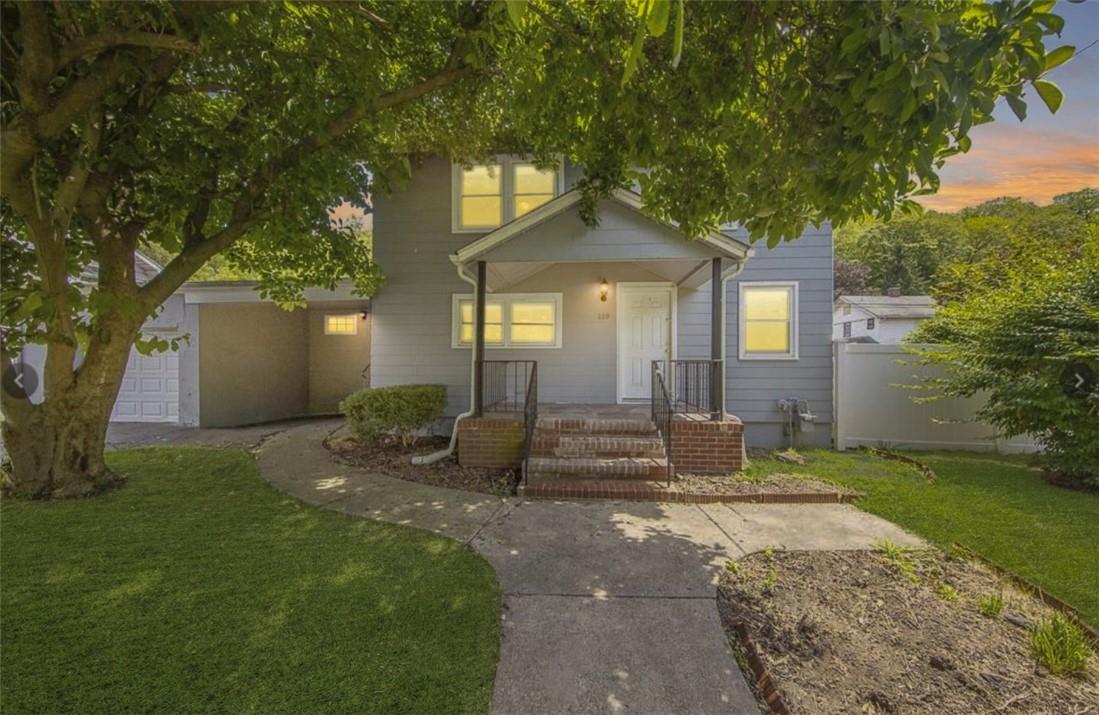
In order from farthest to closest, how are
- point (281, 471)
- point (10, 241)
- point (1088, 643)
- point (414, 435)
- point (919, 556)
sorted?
point (414, 435), point (281, 471), point (10, 241), point (919, 556), point (1088, 643)

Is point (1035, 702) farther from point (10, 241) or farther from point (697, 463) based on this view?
point (10, 241)

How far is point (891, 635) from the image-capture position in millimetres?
2688

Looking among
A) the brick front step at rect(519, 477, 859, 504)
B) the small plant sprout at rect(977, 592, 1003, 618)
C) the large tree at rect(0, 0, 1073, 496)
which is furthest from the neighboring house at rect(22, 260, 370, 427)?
the small plant sprout at rect(977, 592, 1003, 618)

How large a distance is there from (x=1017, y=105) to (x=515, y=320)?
712cm

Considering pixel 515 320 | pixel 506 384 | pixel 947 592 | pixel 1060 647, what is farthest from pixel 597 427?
pixel 1060 647

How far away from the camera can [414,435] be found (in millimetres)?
8219

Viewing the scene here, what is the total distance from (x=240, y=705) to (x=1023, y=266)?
1138 centimetres

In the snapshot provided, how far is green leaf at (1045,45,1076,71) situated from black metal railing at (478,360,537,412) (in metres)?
6.57

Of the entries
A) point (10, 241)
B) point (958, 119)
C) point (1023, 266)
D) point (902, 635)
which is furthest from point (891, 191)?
point (10, 241)

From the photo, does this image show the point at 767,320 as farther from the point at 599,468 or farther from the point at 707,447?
the point at 599,468

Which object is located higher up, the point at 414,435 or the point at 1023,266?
the point at 1023,266

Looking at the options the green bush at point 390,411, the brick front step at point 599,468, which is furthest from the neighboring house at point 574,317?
the brick front step at point 599,468

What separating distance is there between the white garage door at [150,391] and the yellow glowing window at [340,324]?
3395mm

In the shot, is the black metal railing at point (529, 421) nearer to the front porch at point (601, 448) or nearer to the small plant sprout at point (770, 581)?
the front porch at point (601, 448)
